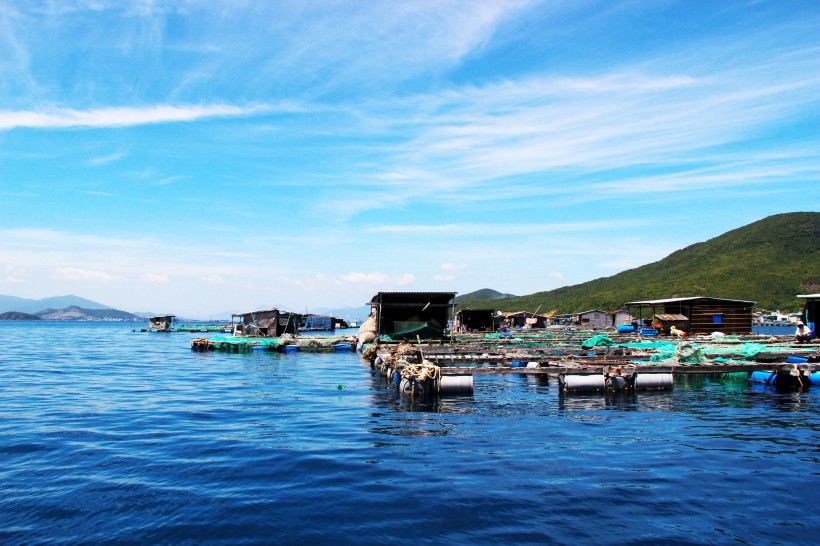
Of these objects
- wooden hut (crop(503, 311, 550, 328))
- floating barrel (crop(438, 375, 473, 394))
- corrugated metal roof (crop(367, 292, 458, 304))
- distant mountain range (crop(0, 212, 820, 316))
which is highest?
distant mountain range (crop(0, 212, 820, 316))

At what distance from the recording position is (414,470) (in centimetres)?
1344

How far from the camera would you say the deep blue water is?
9.95m

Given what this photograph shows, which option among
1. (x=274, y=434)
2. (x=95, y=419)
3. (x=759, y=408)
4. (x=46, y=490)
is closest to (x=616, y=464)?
(x=274, y=434)

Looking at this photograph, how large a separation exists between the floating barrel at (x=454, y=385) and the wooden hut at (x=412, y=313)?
67.9 ft

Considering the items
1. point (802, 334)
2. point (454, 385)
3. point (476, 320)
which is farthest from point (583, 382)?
point (476, 320)

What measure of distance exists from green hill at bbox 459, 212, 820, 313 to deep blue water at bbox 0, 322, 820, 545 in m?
124

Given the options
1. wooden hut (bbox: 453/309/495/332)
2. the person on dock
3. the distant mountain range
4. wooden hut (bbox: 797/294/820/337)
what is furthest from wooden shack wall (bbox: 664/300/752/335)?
the distant mountain range

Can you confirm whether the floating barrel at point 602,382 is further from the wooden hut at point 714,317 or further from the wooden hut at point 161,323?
the wooden hut at point 161,323

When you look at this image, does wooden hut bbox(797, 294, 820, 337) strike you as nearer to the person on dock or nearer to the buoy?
the person on dock

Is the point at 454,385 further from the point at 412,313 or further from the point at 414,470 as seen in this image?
the point at 412,313

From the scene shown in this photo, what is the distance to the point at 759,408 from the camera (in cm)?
2155

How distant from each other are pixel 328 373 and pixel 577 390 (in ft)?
60.4

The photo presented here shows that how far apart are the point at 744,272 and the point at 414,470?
167909mm

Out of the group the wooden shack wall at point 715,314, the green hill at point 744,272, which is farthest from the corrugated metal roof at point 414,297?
the green hill at point 744,272
